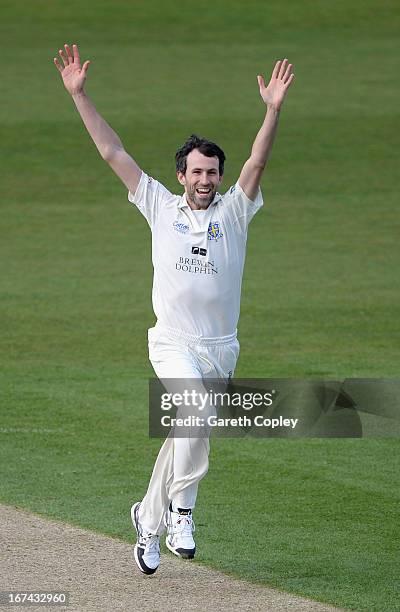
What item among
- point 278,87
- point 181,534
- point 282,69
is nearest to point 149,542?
point 181,534

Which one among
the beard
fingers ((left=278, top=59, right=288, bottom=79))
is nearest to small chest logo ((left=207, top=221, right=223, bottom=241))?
the beard

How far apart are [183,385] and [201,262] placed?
65cm

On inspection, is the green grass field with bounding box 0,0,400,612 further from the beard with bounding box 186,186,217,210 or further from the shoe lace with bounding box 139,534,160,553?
the beard with bounding box 186,186,217,210

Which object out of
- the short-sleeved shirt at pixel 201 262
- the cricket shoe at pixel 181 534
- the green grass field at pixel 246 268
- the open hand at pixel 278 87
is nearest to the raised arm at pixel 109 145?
the short-sleeved shirt at pixel 201 262

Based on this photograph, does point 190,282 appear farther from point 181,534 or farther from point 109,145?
point 181,534

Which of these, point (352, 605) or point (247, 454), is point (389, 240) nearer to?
point (247, 454)

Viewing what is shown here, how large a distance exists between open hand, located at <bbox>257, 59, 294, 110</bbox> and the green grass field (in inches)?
99.6

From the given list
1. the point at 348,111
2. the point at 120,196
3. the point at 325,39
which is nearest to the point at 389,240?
the point at 120,196

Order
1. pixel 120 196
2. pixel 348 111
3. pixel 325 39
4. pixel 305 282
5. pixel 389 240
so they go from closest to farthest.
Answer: pixel 305 282 < pixel 389 240 < pixel 120 196 < pixel 348 111 < pixel 325 39

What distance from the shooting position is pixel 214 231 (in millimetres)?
7402

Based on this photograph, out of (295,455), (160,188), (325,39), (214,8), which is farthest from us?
(214,8)

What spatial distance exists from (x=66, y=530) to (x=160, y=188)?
7.00 ft

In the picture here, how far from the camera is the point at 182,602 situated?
7.07m

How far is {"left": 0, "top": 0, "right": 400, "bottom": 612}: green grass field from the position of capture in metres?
8.77
